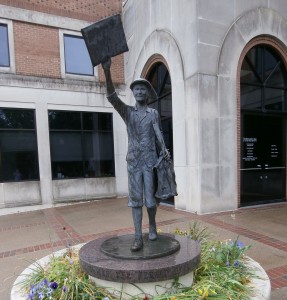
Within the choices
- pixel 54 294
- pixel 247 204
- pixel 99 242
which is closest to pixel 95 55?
pixel 99 242

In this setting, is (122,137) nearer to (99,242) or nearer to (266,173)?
(266,173)

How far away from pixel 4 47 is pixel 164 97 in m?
6.29

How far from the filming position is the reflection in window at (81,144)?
11117 mm

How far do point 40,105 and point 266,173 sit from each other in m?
8.57

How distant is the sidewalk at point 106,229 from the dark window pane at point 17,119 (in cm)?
311

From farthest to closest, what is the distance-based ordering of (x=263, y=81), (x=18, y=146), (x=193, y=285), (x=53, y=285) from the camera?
(x=18, y=146)
(x=263, y=81)
(x=193, y=285)
(x=53, y=285)

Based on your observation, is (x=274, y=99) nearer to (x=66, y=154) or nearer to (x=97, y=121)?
(x=97, y=121)

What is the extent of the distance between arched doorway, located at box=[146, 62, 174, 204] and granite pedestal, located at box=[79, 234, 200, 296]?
6.42 metres

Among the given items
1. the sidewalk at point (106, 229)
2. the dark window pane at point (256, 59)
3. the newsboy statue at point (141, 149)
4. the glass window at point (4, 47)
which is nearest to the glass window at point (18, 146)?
the sidewalk at point (106, 229)

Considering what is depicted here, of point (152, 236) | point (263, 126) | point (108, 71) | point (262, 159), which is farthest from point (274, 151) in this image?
point (108, 71)

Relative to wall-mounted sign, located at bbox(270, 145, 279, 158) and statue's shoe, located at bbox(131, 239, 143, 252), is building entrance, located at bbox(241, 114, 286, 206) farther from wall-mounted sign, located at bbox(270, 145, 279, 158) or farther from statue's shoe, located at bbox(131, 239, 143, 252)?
statue's shoe, located at bbox(131, 239, 143, 252)

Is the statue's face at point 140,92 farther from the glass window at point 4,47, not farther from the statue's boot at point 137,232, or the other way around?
the glass window at point 4,47

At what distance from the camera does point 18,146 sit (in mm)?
10461

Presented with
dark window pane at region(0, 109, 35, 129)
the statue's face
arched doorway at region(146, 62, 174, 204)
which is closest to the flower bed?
the statue's face
